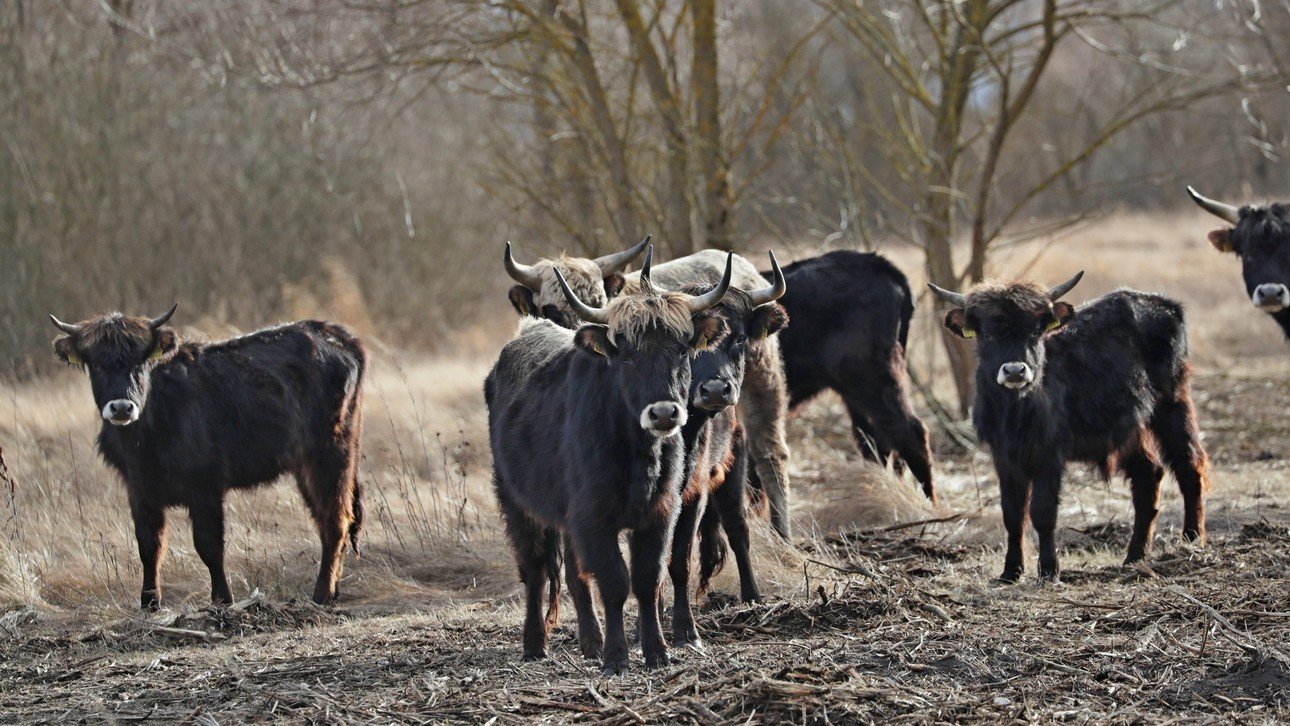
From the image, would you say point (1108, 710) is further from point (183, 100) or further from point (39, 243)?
point (183, 100)

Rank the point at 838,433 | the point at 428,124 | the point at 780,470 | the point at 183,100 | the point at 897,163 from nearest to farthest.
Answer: the point at 780,470 → the point at 897,163 → the point at 838,433 → the point at 183,100 → the point at 428,124

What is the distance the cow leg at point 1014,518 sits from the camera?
8.34m

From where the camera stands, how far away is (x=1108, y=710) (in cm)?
535

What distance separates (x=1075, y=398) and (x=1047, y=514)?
81cm

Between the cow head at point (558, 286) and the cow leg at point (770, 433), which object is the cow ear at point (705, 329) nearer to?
the cow head at point (558, 286)

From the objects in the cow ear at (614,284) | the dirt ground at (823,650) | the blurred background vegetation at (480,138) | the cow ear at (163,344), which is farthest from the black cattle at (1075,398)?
the cow ear at (163,344)

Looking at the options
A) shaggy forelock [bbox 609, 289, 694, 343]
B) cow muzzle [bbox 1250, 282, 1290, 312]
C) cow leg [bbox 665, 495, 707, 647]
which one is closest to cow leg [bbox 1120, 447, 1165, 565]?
cow muzzle [bbox 1250, 282, 1290, 312]

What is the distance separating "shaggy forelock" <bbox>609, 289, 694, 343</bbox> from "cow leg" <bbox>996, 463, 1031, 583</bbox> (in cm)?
290

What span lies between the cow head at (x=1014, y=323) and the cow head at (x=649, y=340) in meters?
2.47

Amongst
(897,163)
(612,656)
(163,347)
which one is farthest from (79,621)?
(897,163)

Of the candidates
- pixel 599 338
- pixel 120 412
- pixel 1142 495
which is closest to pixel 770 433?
pixel 1142 495

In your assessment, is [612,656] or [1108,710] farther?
[612,656]

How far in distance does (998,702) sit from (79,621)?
5.88m

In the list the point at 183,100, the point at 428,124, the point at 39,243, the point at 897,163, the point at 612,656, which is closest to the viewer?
the point at 612,656
